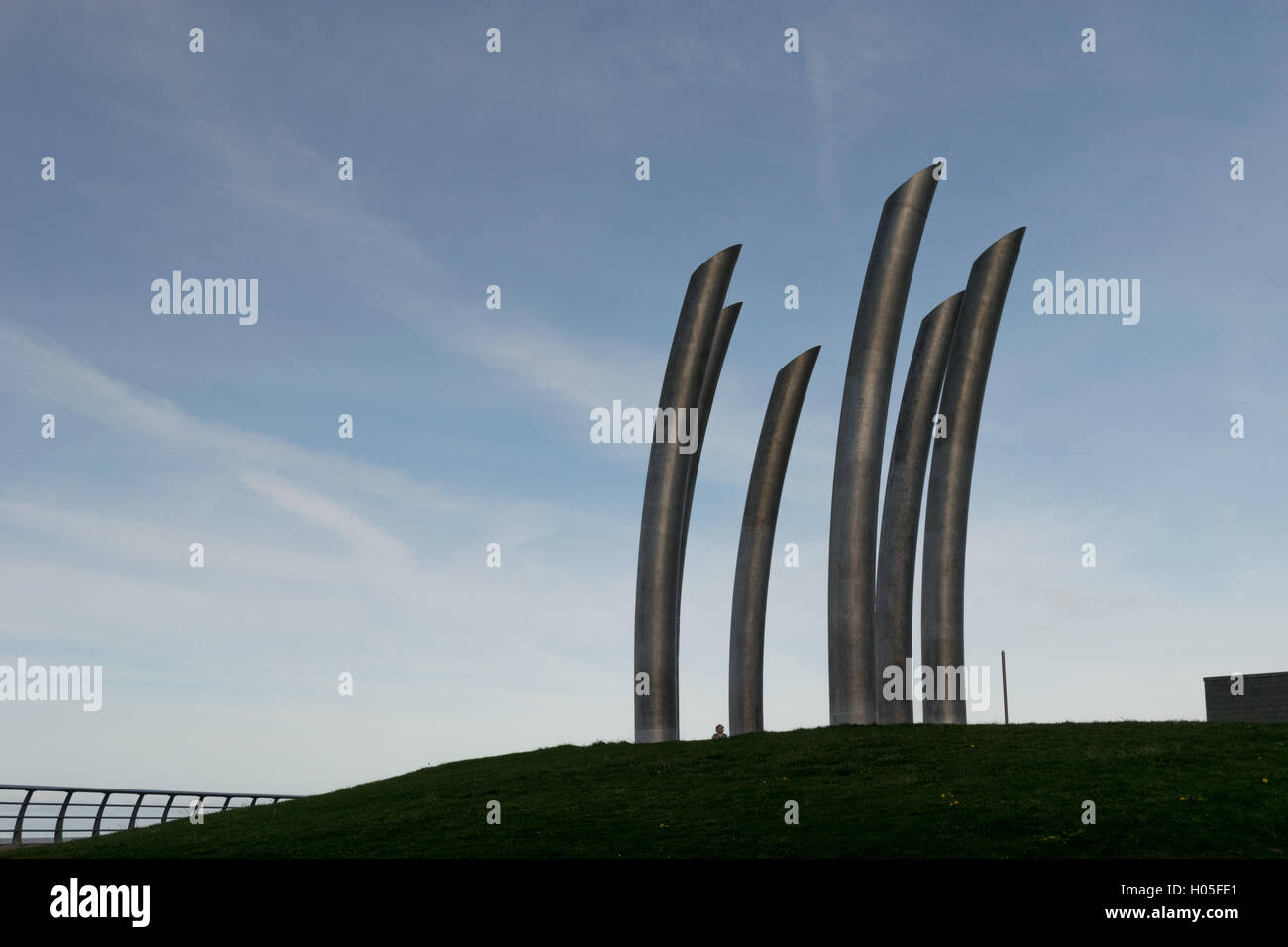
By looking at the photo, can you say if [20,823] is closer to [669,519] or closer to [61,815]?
[61,815]

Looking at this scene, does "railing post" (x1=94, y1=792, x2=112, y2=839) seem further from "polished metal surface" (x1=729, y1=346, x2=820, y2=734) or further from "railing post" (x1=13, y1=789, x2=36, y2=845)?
"polished metal surface" (x1=729, y1=346, x2=820, y2=734)

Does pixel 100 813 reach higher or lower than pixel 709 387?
lower

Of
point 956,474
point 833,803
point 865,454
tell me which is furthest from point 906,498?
point 833,803

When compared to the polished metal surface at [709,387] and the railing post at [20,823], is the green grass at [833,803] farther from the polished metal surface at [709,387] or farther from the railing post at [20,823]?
the polished metal surface at [709,387]

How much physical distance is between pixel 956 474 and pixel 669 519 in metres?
7.61

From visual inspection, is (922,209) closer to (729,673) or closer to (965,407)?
(965,407)

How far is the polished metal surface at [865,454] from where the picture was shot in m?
29.3

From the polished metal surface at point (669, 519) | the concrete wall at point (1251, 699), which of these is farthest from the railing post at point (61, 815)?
the concrete wall at point (1251, 699)

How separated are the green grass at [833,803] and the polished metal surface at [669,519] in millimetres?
4476

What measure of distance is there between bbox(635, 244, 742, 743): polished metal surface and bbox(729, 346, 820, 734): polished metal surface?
3695 mm

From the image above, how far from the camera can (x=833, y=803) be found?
1888 centimetres

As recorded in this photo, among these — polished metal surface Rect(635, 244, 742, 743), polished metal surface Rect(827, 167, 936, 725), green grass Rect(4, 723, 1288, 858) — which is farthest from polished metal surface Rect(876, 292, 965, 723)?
polished metal surface Rect(635, 244, 742, 743)

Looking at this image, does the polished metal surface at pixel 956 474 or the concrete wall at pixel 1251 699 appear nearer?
the polished metal surface at pixel 956 474
